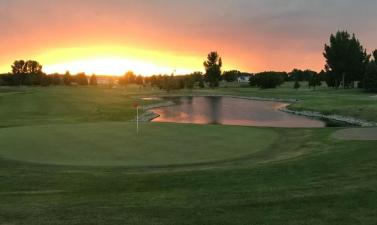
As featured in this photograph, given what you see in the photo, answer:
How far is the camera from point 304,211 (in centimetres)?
883

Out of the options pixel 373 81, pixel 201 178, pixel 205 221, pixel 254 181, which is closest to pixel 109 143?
pixel 201 178

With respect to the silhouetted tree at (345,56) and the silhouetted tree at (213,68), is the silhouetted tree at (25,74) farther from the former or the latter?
the silhouetted tree at (345,56)

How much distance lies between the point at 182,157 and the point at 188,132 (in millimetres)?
6576

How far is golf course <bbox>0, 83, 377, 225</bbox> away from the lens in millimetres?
8797

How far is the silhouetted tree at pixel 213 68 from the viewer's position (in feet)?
579

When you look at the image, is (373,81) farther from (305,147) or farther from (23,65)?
(23,65)

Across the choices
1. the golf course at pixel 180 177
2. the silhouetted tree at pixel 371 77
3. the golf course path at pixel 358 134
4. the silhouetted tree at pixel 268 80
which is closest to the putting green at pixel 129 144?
the golf course at pixel 180 177

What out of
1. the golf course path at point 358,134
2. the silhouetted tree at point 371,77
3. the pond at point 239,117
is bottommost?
the pond at point 239,117

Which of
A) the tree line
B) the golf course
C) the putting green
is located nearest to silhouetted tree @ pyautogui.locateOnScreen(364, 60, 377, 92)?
the tree line

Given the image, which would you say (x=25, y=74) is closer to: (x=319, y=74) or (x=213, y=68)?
(x=213, y=68)

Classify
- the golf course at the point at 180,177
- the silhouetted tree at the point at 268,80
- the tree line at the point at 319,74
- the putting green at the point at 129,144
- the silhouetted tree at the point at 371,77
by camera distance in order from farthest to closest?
the silhouetted tree at the point at 268,80
the tree line at the point at 319,74
the silhouetted tree at the point at 371,77
the putting green at the point at 129,144
the golf course at the point at 180,177

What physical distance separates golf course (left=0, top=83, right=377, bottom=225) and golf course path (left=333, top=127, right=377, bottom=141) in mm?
370

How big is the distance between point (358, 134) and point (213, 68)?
153 m

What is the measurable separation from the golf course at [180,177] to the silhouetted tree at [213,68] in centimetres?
14912
